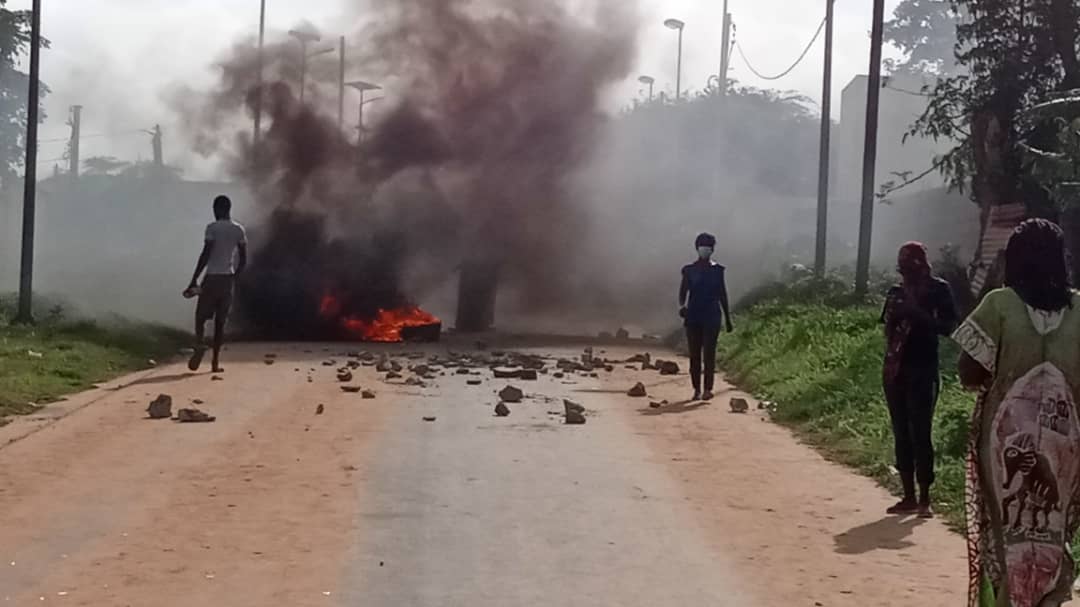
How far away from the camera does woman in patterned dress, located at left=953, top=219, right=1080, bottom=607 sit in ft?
16.9

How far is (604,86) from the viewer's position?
99.2ft

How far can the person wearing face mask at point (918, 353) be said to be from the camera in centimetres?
907

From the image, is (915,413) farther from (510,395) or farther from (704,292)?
(704,292)

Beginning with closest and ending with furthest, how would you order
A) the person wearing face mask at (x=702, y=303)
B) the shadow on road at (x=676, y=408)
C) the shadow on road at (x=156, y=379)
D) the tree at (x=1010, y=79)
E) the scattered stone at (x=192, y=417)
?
the scattered stone at (x=192, y=417) < the shadow on road at (x=676, y=408) < the shadow on road at (x=156, y=379) < the person wearing face mask at (x=702, y=303) < the tree at (x=1010, y=79)

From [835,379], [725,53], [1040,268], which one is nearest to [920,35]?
[725,53]

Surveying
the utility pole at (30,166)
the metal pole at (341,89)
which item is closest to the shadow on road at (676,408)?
the utility pole at (30,166)

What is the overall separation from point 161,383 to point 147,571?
9.00 m

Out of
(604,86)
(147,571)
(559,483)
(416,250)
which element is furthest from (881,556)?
(604,86)

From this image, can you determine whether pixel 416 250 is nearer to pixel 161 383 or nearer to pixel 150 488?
pixel 161 383

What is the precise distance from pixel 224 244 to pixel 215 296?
0.59m

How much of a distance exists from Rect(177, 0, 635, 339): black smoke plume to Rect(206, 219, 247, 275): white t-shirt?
429 inches

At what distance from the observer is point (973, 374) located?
210 inches

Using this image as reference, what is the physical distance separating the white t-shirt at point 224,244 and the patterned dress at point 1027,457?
11.9 metres

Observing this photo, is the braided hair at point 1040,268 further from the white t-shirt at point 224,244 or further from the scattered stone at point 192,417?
the white t-shirt at point 224,244
